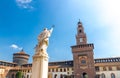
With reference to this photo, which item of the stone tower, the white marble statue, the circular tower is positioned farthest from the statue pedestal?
the circular tower

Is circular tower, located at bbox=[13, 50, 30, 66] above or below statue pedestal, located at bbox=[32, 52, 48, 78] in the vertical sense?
above

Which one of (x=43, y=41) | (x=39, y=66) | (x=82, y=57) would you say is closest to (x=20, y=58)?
(x=82, y=57)

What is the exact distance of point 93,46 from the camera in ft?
169

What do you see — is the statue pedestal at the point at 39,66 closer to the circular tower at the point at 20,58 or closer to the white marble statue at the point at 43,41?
the white marble statue at the point at 43,41

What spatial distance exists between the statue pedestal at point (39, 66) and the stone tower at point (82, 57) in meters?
41.5

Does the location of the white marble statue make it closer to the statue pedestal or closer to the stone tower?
the statue pedestal

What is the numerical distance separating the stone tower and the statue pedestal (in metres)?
41.5

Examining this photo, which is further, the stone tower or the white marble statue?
the stone tower

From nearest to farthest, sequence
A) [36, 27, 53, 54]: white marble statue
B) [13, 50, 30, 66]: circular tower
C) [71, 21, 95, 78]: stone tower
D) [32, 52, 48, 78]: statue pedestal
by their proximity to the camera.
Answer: [32, 52, 48, 78]: statue pedestal
[36, 27, 53, 54]: white marble statue
[71, 21, 95, 78]: stone tower
[13, 50, 30, 66]: circular tower

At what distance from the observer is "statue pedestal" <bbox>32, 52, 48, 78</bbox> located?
7.55m

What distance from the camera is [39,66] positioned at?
7.66 m

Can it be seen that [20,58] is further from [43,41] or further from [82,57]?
→ [43,41]

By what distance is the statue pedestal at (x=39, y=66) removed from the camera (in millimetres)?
7550

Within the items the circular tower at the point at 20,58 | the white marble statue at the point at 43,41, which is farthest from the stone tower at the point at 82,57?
the white marble statue at the point at 43,41
